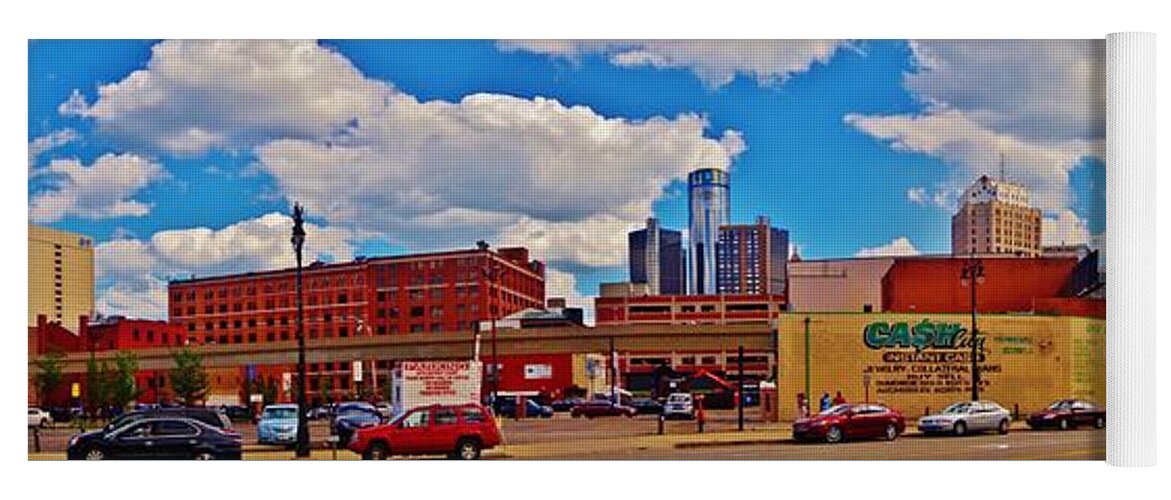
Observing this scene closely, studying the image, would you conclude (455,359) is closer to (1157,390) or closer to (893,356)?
(893,356)

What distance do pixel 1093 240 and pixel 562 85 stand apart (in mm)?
6020

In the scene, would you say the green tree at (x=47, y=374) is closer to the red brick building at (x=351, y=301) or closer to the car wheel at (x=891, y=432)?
the red brick building at (x=351, y=301)

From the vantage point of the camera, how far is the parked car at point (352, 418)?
2344 cm

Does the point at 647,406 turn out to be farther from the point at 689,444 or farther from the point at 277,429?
the point at 277,429

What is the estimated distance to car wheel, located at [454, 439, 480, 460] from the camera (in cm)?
2322

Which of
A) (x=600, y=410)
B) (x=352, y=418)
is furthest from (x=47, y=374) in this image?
(x=600, y=410)

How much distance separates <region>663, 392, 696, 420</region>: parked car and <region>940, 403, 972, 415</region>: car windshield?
9.41 feet

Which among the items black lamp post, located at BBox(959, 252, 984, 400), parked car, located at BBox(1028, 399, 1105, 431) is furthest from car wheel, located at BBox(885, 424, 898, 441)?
parked car, located at BBox(1028, 399, 1105, 431)

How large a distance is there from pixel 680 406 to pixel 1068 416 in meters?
4.33

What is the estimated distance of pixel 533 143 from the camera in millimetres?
22781

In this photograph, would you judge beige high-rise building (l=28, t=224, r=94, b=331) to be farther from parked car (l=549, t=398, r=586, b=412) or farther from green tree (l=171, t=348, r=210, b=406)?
parked car (l=549, t=398, r=586, b=412)

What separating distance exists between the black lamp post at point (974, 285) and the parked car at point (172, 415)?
27.7ft

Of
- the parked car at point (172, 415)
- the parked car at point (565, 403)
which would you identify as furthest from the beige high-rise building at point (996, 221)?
the parked car at point (172, 415)

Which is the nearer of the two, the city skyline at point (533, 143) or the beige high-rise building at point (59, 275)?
the city skyline at point (533, 143)
